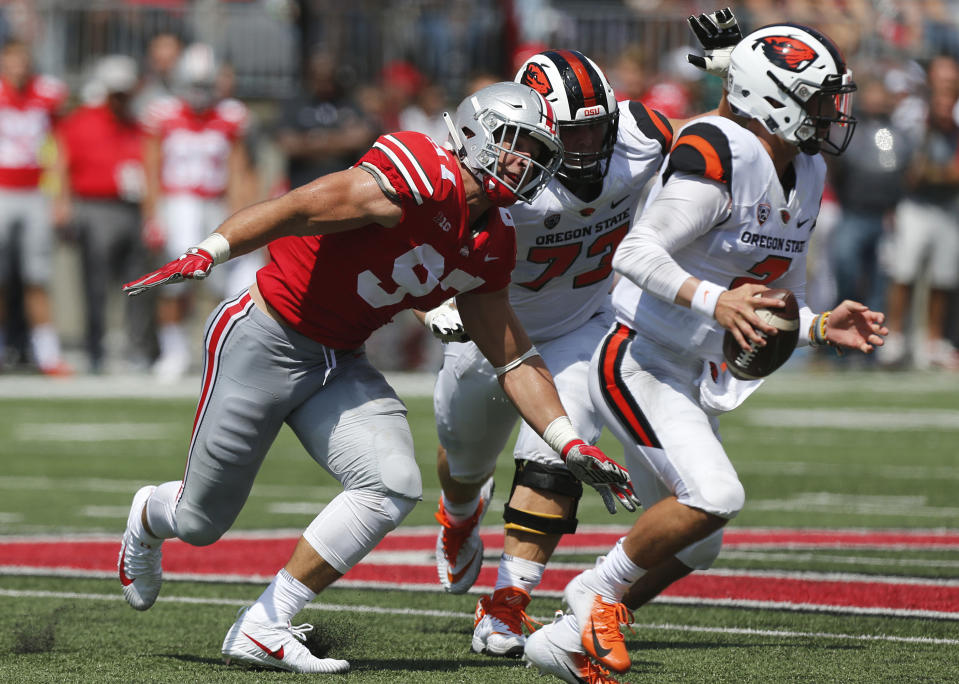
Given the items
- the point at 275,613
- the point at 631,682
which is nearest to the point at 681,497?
the point at 631,682

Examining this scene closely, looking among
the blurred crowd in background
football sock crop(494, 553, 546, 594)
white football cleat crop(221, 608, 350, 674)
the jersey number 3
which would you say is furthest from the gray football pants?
the blurred crowd in background

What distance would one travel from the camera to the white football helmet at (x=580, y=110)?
493 centimetres

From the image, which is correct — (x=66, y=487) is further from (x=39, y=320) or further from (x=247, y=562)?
Result: (x=39, y=320)

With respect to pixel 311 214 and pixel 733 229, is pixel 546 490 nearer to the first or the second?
pixel 733 229

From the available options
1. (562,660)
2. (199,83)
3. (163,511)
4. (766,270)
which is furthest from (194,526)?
(199,83)

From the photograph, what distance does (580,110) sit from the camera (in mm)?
4926

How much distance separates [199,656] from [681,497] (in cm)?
142

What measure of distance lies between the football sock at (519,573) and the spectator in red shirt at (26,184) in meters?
8.57

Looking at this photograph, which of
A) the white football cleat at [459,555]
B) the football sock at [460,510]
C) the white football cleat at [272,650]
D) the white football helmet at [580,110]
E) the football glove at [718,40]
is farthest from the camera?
the football sock at [460,510]

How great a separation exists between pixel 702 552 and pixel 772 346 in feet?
2.43

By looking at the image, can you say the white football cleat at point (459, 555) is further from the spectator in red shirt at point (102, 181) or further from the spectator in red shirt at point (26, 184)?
the spectator in red shirt at point (102, 181)

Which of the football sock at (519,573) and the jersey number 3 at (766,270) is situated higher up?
the jersey number 3 at (766,270)

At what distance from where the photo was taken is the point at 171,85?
1398 centimetres

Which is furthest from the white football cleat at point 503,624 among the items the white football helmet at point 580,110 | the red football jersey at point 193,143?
the red football jersey at point 193,143
